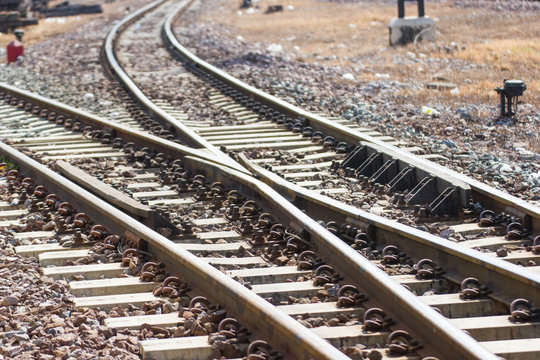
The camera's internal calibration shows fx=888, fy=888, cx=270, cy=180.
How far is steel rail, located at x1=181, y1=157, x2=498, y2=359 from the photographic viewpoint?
14.1ft

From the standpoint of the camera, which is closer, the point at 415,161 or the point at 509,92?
the point at 415,161

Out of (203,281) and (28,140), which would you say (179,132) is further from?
(203,281)

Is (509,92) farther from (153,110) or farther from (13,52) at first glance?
(13,52)

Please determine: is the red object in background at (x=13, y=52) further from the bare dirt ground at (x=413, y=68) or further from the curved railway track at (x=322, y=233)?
the curved railway track at (x=322, y=233)

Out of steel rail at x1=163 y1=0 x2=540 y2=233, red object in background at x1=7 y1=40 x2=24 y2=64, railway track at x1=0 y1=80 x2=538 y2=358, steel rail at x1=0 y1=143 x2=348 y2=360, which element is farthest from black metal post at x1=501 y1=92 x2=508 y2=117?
red object in background at x1=7 y1=40 x2=24 y2=64

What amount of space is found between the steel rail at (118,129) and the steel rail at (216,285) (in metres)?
0.96

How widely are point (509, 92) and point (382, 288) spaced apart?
258 inches

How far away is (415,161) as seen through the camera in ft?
27.1

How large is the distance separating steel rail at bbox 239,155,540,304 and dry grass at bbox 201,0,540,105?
6.13 m

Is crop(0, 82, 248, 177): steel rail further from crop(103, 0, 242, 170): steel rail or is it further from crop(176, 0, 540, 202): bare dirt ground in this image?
crop(176, 0, 540, 202): bare dirt ground

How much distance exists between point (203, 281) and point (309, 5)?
2701 centimetres

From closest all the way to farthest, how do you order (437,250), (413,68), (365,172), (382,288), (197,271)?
(382,288) → (197,271) → (437,250) → (365,172) → (413,68)

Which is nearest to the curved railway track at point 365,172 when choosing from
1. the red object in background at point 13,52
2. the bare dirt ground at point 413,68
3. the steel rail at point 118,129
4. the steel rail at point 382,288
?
the steel rail at point 118,129

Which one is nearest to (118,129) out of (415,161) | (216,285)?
(415,161)
